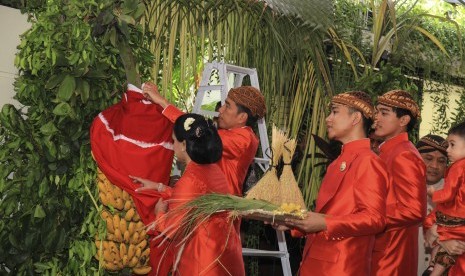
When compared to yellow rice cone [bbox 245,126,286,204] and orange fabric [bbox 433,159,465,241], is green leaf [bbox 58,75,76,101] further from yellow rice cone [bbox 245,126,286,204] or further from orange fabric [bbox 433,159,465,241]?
orange fabric [bbox 433,159,465,241]

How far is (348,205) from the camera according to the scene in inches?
143

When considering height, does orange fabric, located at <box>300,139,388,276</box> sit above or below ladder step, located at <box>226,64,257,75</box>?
below

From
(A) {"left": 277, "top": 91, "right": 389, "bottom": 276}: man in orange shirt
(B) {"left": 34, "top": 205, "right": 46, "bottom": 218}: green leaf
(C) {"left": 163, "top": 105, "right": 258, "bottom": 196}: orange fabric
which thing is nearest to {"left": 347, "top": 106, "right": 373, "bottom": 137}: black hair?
(A) {"left": 277, "top": 91, "right": 389, "bottom": 276}: man in orange shirt

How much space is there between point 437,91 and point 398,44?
132 cm

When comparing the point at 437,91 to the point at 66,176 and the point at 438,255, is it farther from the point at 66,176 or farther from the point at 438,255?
the point at 66,176

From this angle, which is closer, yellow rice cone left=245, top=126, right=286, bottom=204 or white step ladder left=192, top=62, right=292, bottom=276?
yellow rice cone left=245, top=126, right=286, bottom=204

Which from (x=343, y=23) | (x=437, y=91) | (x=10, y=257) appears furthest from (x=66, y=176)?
(x=437, y=91)

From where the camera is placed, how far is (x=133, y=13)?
4.30 meters

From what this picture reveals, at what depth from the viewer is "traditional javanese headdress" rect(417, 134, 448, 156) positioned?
5609 millimetres

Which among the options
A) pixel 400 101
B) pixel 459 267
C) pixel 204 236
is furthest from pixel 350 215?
pixel 400 101

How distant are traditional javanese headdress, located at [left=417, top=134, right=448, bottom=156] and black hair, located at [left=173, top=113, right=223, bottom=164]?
2202 millimetres

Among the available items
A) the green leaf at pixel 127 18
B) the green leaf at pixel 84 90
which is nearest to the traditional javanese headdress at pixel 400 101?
the green leaf at pixel 127 18

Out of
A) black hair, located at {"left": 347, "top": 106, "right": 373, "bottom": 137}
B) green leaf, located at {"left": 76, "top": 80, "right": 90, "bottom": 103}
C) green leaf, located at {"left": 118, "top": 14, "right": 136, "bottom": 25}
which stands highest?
green leaf, located at {"left": 118, "top": 14, "right": 136, "bottom": 25}

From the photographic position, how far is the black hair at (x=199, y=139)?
12.6 ft
